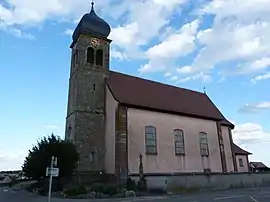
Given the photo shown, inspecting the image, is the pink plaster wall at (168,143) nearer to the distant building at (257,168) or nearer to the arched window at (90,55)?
the arched window at (90,55)

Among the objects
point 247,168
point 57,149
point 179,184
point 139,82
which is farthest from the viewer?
point 247,168

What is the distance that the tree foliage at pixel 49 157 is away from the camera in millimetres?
22688

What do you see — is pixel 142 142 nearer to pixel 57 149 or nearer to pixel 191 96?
pixel 57 149

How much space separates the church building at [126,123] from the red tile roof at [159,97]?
103mm

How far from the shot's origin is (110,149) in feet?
85.3

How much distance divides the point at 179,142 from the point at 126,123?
6.42 m

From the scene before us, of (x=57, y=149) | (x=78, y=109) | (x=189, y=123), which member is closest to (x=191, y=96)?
(x=189, y=123)

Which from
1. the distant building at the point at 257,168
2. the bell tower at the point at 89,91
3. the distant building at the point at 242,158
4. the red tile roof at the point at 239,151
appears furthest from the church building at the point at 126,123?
the distant building at the point at 257,168

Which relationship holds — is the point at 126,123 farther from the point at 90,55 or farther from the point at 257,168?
the point at 257,168

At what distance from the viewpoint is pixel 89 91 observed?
92.7 feet

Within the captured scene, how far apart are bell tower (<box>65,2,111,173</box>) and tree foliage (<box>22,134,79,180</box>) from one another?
208cm

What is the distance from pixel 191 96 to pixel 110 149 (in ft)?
47.4

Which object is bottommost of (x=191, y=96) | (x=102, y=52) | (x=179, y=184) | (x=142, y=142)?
(x=179, y=184)

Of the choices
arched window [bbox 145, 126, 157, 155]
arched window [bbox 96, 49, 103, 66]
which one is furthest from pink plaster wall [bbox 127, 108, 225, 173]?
arched window [bbox 96, 49, 103, 66]
